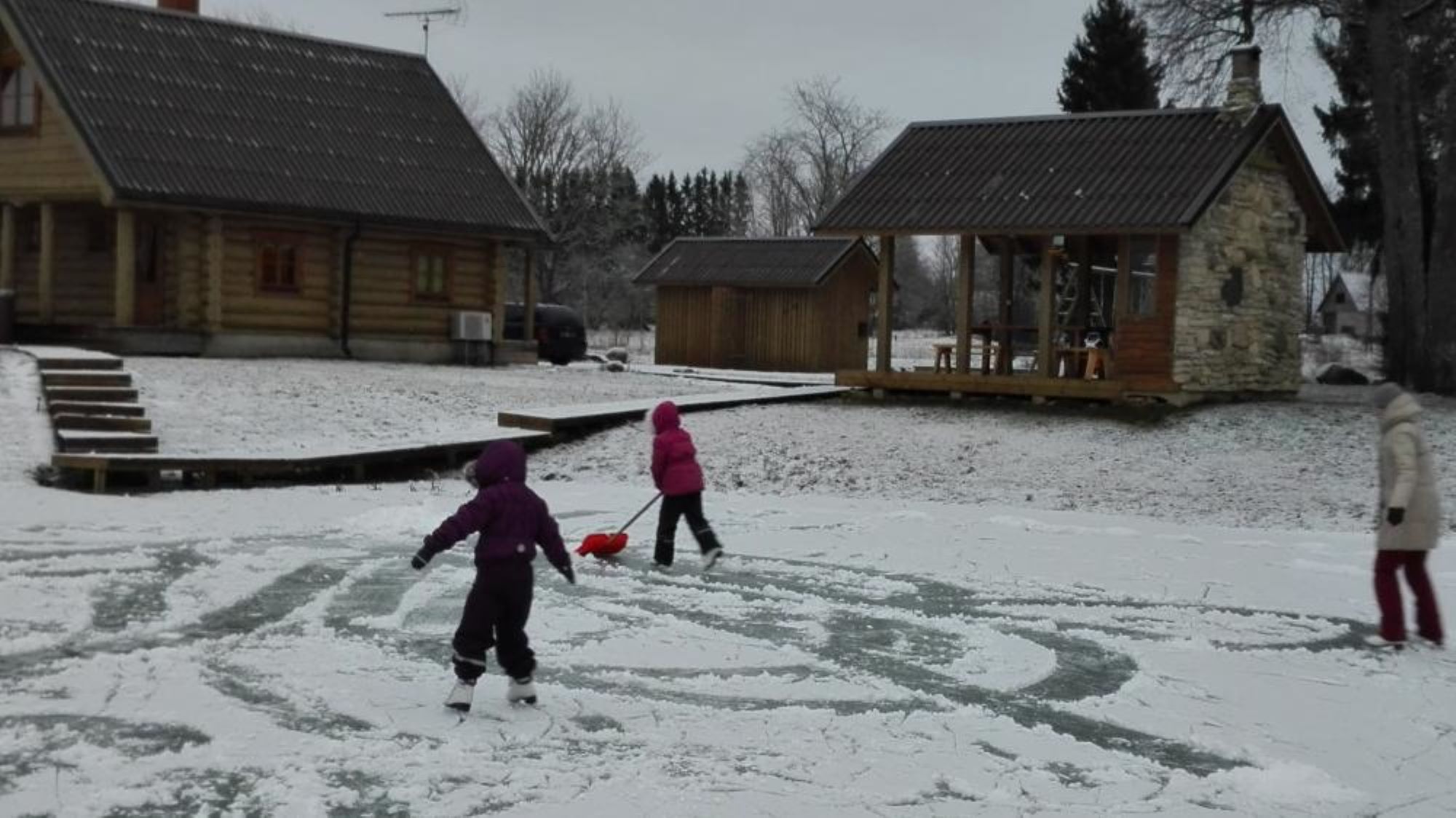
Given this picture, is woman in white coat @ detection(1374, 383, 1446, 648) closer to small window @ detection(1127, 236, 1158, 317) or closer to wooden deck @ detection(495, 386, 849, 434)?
wooden deck @ detection(495, 386, 849, 434)

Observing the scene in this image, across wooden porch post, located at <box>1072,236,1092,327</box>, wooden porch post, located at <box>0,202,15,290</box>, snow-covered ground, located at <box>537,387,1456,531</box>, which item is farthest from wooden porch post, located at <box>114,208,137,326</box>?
wooden porch post, located at <box>1072,236,1092,327</box>

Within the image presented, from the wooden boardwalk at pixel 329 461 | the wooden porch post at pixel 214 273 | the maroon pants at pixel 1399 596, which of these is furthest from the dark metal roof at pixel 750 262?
the maroon pants at pixel 1399 596

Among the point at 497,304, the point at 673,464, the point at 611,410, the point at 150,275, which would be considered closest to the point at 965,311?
the point at 611,410

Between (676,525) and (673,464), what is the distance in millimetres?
536

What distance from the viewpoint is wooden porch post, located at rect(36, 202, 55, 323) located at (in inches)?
1139

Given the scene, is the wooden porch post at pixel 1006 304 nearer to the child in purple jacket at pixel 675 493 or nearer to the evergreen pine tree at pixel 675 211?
the child in purple jacket at pixel 675 493

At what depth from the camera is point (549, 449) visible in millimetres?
22297

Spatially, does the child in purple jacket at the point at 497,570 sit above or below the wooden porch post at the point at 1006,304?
below

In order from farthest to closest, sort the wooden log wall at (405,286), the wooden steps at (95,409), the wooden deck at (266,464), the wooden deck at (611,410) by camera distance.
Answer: the wooden log wall at (405,286)
the wooden deck at (611,410)
the wooden steps at (95,409)
the wooden deck at (266,464)

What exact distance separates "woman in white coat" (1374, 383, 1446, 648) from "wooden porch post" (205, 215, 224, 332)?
2340 centimetres

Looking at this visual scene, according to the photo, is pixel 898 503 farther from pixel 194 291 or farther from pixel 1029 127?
pixel 194 291

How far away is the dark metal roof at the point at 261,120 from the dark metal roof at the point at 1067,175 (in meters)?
8.90

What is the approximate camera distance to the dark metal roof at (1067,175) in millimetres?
25734

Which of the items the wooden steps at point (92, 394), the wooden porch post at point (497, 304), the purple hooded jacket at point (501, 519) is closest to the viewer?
the purple hooded jacket at point (501, 519)
